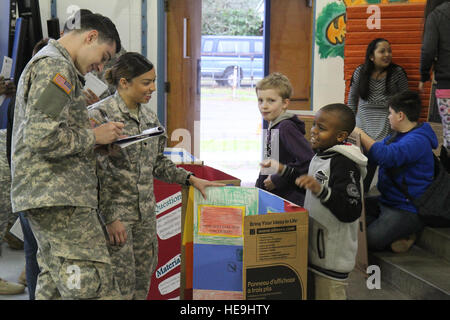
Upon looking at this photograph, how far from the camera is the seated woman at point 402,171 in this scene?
318 cm

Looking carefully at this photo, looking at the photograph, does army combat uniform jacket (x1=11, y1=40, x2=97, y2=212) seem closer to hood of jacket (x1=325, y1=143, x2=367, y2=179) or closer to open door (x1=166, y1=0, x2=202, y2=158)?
hood of jacket (x1=325, y1=143, x2=367, y2=179)

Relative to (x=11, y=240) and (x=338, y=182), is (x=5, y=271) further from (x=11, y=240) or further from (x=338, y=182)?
(x=338, y=182)

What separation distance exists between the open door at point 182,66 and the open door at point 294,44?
894 mm

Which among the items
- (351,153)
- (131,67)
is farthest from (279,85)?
(131,67)

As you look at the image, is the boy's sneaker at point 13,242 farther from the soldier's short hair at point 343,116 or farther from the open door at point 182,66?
the soldier's short hair at point 343,116

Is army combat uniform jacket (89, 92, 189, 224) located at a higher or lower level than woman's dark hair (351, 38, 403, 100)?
lower

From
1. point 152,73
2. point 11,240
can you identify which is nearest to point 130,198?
point 152,73

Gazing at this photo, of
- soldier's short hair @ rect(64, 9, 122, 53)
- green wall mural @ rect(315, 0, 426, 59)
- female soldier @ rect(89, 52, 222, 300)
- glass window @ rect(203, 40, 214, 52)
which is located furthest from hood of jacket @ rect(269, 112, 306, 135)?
glass window @ rect(203, 40, 214, 52)

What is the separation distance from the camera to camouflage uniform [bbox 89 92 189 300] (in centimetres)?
203

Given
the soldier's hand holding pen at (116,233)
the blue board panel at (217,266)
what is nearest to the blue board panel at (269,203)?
the blue board panel at (217,266)

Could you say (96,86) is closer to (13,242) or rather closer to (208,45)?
(13,242)

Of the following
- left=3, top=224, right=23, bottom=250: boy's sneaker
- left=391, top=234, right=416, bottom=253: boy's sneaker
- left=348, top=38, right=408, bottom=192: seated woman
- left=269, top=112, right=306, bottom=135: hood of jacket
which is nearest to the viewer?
left=269, top=112, right=306, bottom=135: hood of jacket

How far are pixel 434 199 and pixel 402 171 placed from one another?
27 cm

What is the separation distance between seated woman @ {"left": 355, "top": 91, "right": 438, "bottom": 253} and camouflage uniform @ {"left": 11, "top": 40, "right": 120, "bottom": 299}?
1.93 m
